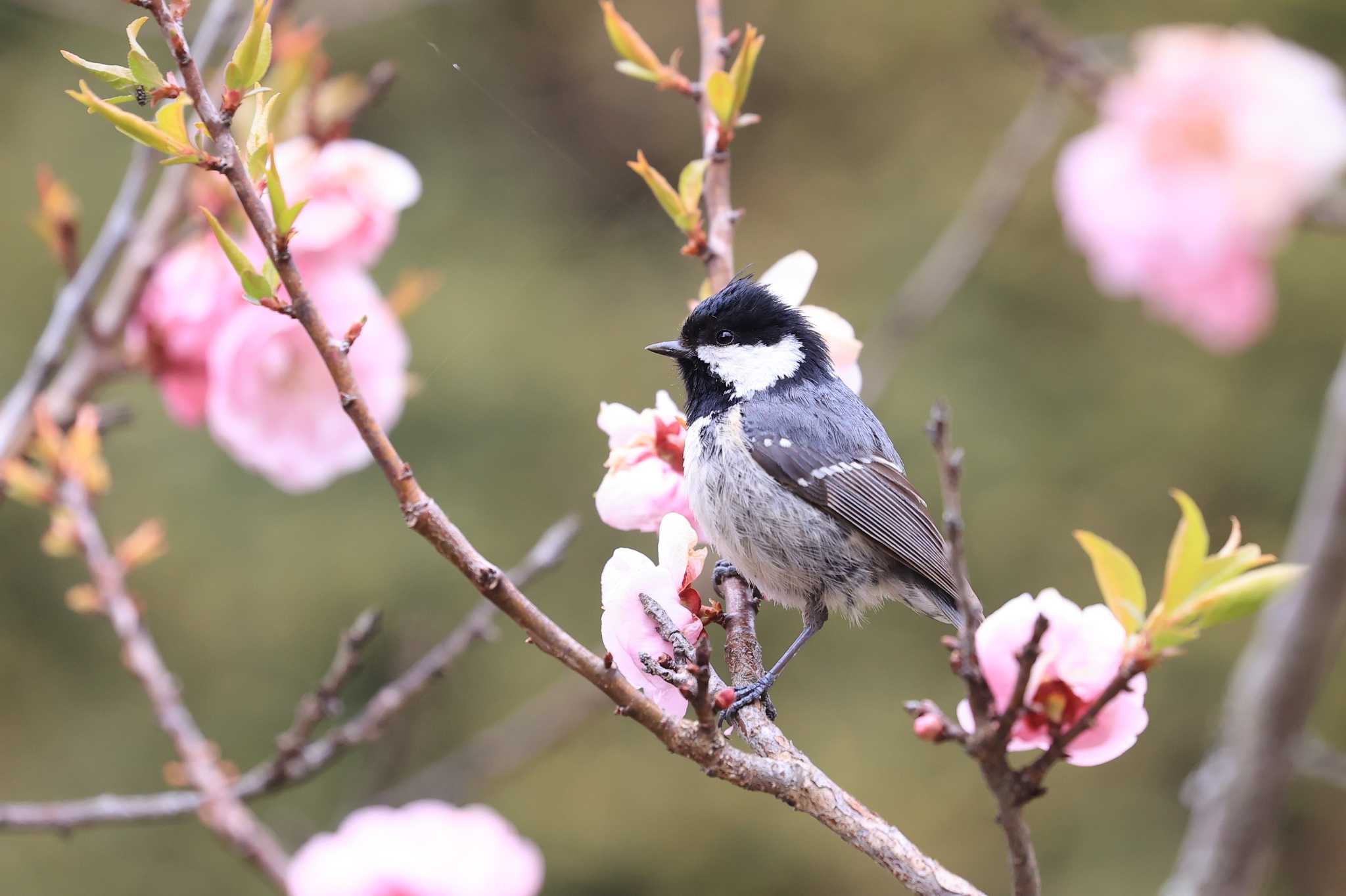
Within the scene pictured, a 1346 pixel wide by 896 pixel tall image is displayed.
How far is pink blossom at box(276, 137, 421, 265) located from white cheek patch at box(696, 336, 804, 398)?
1.30 ft

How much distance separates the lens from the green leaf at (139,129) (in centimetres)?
66

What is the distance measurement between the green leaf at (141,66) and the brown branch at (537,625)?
0.05ft

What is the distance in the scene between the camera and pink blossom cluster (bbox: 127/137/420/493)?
119 centimetres

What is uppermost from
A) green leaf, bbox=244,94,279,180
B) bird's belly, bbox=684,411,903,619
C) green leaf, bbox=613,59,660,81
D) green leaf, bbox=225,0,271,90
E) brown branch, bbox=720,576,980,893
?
green leaf, bbox=225,0,271,90

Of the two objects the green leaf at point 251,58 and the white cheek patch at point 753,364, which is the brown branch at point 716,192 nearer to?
the white cheek patch at point 753,364

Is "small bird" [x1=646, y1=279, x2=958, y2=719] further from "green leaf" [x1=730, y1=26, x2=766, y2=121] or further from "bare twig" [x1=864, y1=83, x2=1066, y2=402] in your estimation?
"green leaf" [x1=730, y1=26, x2=766, y2=121]

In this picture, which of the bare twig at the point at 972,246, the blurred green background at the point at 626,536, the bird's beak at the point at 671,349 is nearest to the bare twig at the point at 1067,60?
the bare twig at the point at 972,246

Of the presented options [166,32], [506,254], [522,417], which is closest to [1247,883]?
[166,32]

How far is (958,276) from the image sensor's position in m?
1.47

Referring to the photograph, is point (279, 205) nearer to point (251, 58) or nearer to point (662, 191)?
point (251, 58)

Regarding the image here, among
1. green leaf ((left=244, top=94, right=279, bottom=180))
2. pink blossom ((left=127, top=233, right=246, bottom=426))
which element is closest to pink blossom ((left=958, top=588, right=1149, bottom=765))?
green leaf ((left=244, top=94, right=279, bottom=180))

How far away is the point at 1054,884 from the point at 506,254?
2.57 metres

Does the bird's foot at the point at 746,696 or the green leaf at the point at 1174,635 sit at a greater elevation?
the green leaf at the point at 1174,635

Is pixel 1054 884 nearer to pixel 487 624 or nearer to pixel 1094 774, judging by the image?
pixel 1094 774
